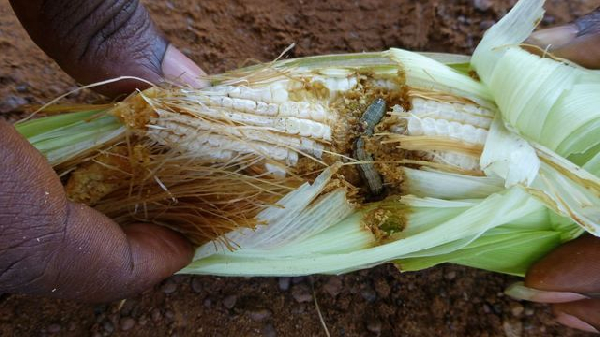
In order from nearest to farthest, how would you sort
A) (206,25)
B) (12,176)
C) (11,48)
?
(12,176) < (11,48) < (206,25)

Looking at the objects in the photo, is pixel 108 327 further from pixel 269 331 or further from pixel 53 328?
pixel 269 331

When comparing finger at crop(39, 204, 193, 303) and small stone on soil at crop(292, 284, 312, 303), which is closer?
finger at crop(39, 204, 193, 303)

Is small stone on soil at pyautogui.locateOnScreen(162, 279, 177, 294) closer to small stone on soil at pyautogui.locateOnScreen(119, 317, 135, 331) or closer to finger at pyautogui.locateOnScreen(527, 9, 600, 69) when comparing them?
small stone on soil at pyautogui.locateOnScreen(119, 317, 135, 331)

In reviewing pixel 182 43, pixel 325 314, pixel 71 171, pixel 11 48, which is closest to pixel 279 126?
pixel 71 171

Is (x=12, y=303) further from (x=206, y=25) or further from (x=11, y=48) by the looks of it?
(x=206, y=25)

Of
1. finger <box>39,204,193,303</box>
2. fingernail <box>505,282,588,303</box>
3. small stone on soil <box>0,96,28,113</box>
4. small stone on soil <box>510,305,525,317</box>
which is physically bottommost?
small stone on soil <box>510,305,525,317</box>

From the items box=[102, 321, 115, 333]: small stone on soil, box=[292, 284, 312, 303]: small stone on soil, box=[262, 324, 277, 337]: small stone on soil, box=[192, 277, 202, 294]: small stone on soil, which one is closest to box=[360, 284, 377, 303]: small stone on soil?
box=[292, 284, 312, 303]: small stone on soil

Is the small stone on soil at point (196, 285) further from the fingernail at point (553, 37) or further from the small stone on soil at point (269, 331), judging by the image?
the fingernail at point (553, 37)

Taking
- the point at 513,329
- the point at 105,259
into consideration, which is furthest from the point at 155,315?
the point at 513,329
